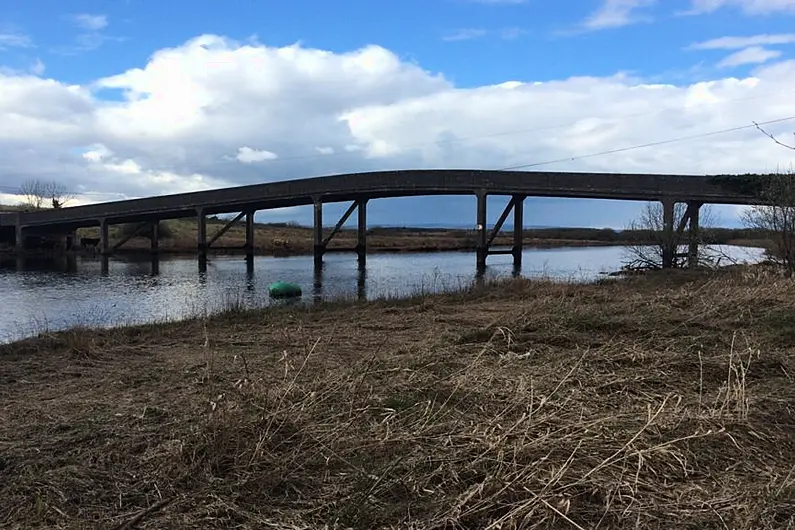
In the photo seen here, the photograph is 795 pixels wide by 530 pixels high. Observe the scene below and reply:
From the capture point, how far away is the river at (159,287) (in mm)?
18164

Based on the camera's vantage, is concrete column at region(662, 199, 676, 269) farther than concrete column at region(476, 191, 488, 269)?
No

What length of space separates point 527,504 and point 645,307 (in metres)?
8.00

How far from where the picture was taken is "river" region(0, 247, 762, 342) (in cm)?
1816

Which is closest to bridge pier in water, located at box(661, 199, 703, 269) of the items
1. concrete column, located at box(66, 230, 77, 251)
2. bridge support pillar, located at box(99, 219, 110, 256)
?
bridge support pillar, located at box(99, 219, 110, 256)

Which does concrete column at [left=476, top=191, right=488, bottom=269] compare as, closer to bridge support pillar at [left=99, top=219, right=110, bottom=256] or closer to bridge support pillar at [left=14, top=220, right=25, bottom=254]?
bridge support pillar at [left=99, top=219, right=110, bottom=256]

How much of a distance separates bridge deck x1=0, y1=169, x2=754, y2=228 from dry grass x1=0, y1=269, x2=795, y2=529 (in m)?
28.7

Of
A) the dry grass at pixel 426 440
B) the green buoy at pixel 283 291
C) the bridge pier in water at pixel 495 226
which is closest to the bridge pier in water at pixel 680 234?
the bridge pier in water at pixel 495 226

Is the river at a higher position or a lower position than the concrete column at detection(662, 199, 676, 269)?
lower

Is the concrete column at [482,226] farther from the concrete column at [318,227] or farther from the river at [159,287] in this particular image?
the concrete column at [318,227]

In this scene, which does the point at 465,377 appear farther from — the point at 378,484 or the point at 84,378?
the point at 84,378

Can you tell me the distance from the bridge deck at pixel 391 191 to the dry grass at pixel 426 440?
2873 cm

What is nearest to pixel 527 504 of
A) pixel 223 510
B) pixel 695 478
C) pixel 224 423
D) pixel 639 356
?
pixel 695 478

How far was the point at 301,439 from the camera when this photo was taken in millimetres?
4215

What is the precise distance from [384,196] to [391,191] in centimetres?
188
